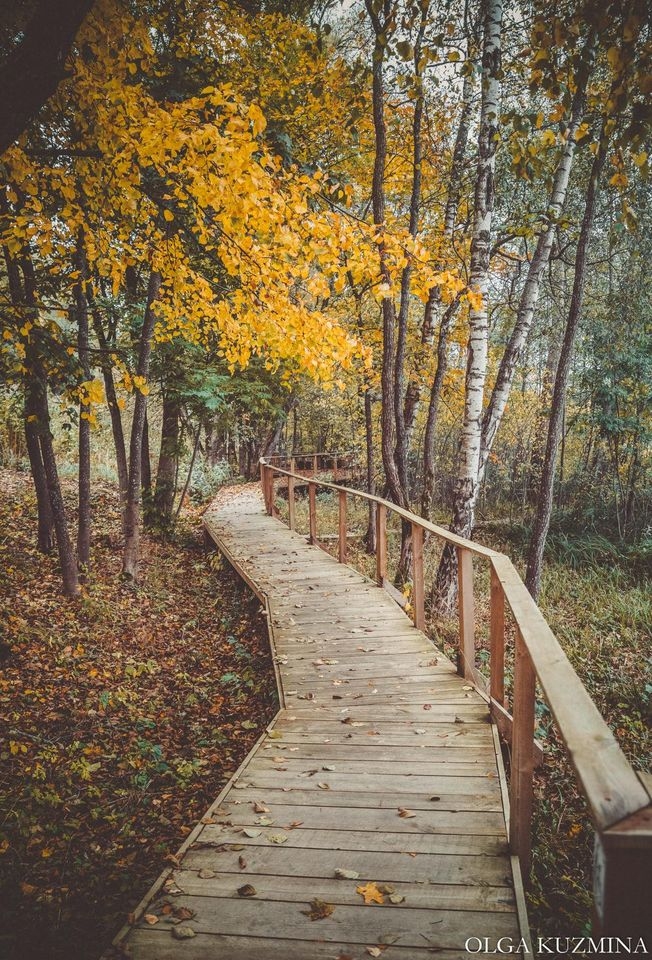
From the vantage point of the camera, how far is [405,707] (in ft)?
14.3

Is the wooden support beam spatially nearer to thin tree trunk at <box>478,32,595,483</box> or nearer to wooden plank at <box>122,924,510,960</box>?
thin tree trunk at <box>478,32,595,483</box>

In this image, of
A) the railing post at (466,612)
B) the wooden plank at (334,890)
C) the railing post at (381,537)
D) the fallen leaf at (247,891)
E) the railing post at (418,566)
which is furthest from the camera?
the railing post at (381,537)

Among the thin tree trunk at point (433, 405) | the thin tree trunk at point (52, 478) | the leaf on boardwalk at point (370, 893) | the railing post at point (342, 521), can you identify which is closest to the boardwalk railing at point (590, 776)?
the leaf on boardwalk at point (370, 893)

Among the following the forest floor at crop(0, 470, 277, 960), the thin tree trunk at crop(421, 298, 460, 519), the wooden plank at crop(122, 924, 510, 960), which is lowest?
the forest floor at crop(0, 470, 277, 960)

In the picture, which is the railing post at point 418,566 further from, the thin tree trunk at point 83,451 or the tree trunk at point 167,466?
the tree trunk at point 167,466

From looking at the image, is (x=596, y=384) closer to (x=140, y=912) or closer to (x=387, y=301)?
(x=387, y=301)

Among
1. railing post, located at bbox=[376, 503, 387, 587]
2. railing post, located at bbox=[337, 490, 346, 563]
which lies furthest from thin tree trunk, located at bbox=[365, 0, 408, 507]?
railing post, located at bbox=[376, 503, 387, 587]

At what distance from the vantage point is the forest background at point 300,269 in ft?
10.6

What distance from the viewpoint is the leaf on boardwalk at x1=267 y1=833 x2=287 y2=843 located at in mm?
2838

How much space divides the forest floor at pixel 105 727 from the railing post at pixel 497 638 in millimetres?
2446

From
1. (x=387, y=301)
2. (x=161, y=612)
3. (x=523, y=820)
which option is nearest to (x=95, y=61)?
(x=387, y=301)

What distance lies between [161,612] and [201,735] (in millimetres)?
3663

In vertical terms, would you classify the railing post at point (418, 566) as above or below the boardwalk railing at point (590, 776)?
below

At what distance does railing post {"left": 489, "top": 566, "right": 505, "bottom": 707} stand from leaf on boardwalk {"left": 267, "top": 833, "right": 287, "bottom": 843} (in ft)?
6.19
